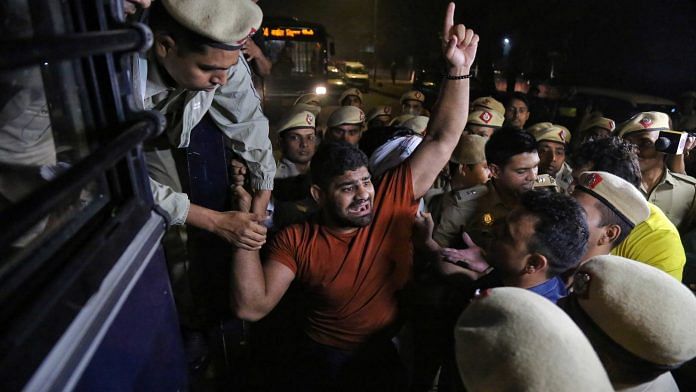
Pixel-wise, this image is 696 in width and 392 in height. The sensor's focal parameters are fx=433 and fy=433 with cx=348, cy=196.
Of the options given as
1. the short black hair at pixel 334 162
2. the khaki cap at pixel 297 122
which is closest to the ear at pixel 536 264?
the short black hair at pixel 334 162

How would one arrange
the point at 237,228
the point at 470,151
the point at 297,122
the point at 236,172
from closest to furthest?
the point at 237,228 < the point at 236,172 < the point at 470,151 < the point at 297,122

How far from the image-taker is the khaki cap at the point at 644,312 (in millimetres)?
1094

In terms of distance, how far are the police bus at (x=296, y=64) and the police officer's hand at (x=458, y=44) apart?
9.68 m

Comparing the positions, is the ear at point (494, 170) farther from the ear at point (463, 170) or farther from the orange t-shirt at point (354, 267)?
the orange t-shirt at point (354, 267)

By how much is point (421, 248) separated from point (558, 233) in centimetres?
89

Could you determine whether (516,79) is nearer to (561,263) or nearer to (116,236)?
(561,263)

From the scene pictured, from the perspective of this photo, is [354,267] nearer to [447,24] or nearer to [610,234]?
[610,234]

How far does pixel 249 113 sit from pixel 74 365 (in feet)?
6.41

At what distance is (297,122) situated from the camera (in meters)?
3.95

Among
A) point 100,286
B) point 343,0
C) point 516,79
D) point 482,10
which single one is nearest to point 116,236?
point 100,286

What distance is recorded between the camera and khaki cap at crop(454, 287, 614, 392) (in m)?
0.80

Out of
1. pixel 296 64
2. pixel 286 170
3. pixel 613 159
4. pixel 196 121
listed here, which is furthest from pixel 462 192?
pixel 296 64

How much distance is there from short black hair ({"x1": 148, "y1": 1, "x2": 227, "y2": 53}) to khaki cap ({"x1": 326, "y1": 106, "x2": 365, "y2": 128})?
2.81 m

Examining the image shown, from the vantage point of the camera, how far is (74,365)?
76 centimetres
